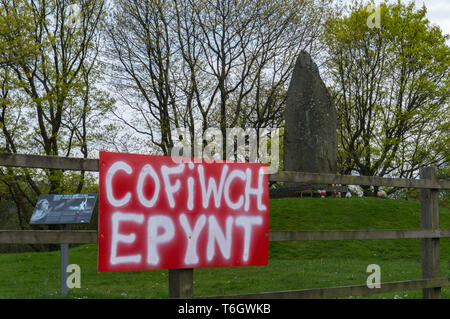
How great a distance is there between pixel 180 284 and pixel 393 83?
27.7 meters

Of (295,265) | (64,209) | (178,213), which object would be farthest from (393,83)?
(178,213)

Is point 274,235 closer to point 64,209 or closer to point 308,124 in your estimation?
point 64,209

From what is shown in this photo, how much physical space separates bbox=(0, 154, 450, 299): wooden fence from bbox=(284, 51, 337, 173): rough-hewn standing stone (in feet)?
48.1

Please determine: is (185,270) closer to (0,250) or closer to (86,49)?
(86,49)

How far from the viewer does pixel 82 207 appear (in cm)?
938

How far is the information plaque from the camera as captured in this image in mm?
9227

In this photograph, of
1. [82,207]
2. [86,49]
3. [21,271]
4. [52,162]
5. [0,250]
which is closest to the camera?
[52,162]

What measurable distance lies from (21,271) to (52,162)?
12.2m

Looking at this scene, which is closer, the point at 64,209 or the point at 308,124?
the point at 64,209

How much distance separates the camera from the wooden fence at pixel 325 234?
3821mm

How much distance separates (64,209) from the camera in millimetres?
9461

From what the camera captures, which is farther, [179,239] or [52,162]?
[179,239]

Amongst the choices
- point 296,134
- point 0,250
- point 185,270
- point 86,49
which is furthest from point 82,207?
point 0,250

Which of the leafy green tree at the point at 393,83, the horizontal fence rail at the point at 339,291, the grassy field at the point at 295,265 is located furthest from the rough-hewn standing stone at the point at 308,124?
the horizontal fence rail at the point at 339,291
